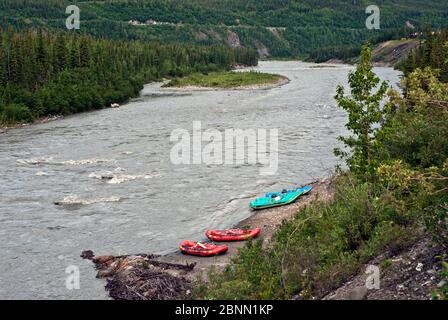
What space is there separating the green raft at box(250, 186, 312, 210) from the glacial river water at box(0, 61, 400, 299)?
0.85 metres

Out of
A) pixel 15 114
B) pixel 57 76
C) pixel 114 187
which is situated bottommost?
pixel 114 187

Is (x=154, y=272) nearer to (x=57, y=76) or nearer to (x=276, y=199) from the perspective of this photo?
(x=276, y=199)

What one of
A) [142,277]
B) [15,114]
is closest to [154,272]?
[142,277]

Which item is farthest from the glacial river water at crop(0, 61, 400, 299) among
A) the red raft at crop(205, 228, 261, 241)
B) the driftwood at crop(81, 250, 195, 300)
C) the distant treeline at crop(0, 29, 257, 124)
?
the distant treeline at crop(0, 29, 257, 124)

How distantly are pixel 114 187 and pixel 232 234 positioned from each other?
13897 millimetres

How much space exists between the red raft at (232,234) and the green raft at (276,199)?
495 cm

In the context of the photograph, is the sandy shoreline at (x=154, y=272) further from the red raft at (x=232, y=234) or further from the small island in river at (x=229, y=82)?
the small island in river at (x=229, y=82)

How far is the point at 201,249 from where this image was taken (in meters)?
28.5

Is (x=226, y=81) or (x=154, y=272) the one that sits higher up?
(x=226, y=81)

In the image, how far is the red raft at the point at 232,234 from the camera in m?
30.6

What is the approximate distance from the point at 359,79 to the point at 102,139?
40.2m

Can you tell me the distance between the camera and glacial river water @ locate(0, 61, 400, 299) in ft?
94.7

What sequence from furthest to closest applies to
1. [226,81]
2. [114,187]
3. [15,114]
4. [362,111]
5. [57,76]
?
[226,81] → [57,76] → [15,114] → [114,187] → [362,111]

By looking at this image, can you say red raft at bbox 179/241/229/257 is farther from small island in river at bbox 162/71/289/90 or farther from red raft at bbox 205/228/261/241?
small island in river at bbox 162/71/289/90
